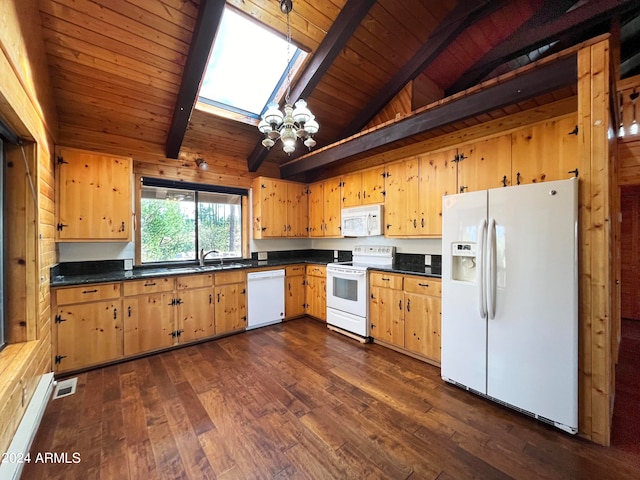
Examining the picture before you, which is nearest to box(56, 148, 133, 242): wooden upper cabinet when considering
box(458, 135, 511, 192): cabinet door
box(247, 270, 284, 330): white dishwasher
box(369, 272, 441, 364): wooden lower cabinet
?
box(247, 270, 284, 330): white dishwasher

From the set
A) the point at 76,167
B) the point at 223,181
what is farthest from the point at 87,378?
the point at 223,181

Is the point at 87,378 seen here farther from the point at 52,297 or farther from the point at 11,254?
the point at 11,254

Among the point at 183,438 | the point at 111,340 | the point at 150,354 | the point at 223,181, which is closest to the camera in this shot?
the point at 183,438

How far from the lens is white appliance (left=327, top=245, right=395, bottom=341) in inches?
135

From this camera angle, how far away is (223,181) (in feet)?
13.9

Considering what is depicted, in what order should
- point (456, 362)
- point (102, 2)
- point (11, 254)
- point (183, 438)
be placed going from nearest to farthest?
point (183, 438), point (11, 254), point (102, 2), point (456, 362)

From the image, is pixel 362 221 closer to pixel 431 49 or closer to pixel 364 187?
pixel 364 187

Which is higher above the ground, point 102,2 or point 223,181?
point 102,2

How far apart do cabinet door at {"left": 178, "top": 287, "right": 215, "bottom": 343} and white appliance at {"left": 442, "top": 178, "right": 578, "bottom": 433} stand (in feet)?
9.30

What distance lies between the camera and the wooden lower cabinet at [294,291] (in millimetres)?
4250

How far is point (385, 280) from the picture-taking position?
3.26 m

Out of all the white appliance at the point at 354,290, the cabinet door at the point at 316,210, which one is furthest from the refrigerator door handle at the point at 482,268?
the cabinet door at the point at 316,210

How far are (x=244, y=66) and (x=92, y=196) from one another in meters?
2.32

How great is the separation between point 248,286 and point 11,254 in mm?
2340
